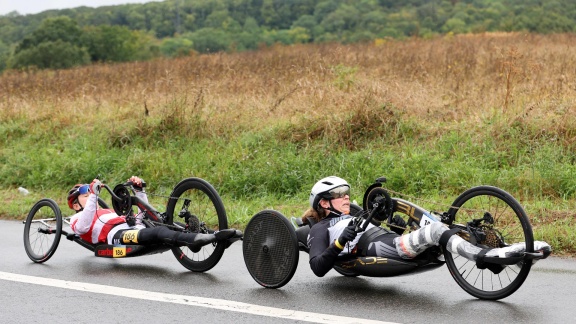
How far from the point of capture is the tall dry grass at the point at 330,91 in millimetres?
12289

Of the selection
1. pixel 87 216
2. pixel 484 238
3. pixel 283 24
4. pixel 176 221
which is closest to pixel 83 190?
pixel 87 216

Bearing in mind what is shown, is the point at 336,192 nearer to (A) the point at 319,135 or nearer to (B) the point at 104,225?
(B) the point at 104,225

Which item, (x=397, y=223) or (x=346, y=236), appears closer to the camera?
(x=346, y=236)

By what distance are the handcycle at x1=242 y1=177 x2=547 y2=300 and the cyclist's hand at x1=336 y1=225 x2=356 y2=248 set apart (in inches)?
4.1

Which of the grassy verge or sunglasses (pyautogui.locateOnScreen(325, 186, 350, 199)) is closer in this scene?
sunglasses (pyautogui.locateOnScreen(325, 186, 350, 199))

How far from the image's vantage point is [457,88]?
557 inches

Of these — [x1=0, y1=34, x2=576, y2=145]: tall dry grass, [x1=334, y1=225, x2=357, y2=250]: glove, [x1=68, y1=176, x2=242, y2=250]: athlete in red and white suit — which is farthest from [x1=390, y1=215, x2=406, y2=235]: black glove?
[x1=0, y1=34, x2=576, y2=145]: tall dry grass

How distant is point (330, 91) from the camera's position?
13.6m

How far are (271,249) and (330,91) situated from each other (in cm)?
737

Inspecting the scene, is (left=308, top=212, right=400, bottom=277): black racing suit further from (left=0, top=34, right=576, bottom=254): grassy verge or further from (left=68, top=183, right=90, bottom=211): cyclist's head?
(left=68, top=183, right=90, bottom=211): cyclist's head

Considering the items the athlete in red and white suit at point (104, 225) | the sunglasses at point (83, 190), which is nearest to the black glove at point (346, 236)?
the athlete in red and white suit at point (104, 225)

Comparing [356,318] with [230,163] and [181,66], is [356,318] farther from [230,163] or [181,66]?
[181,66]

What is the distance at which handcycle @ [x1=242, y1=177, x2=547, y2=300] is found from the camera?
5715 millimetres

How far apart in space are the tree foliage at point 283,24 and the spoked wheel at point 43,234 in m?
26.7
